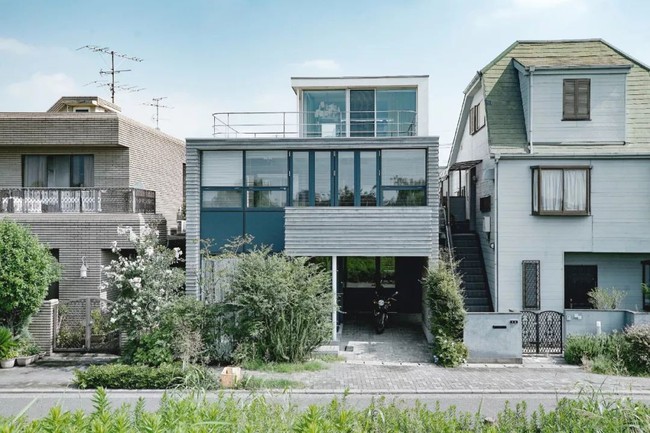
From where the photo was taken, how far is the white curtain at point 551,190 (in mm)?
19250

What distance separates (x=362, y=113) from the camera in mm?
21219

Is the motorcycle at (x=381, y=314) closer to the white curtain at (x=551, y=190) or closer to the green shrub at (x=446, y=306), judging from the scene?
the green shrub at (x=446, y=306)

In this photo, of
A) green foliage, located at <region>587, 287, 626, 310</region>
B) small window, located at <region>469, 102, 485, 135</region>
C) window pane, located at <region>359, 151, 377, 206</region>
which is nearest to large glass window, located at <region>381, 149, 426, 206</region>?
window pane, located at <region>359, 151, 377, 206</region>

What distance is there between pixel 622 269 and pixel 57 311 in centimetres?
1947

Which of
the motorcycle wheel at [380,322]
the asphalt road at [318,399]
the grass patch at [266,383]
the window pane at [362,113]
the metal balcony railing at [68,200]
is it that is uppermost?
the window pane at [362,113]

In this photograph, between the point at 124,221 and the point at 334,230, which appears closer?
the point at 334,230

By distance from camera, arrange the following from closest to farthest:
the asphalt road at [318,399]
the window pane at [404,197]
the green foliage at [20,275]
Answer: the asphalt road at [318,399]
the green foliage at [20,275]
the window pane at [404,197]

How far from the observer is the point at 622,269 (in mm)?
19922

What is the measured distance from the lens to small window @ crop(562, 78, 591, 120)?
19.9 m

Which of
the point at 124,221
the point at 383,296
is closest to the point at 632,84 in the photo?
the point at 383,296

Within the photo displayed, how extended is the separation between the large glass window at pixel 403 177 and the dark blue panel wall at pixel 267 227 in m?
3.77

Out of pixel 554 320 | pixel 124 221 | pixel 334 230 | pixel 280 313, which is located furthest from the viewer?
pixel 124 221

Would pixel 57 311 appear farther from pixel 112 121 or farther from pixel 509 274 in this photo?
pixel 509 274

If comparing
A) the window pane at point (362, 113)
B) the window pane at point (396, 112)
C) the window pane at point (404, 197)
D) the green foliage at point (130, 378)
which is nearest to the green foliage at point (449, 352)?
the window pane at point (404, 197)
